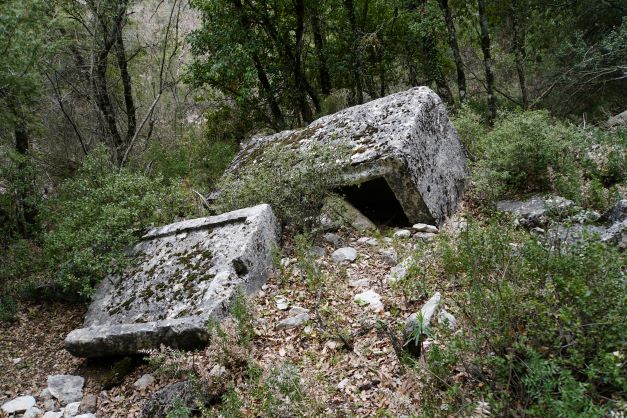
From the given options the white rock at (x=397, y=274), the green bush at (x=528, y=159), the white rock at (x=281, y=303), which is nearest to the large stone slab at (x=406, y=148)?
the green bush at (x=528, y=159)

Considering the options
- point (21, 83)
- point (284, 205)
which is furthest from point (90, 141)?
point (284, 205)

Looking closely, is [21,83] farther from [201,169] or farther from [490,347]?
[490,347]

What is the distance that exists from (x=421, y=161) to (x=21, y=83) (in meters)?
5.42

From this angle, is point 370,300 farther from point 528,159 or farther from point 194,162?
point 194,162

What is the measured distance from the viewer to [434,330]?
3.01 m

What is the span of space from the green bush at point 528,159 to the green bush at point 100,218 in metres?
4.23

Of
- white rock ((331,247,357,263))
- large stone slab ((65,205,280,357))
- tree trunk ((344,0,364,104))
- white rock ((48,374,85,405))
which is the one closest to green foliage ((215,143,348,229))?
large stone slab ((65,205,280,357))

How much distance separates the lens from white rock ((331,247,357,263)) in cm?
503

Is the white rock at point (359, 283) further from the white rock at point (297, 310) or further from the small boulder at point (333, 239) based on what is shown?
the small boulder at point (333, 239)

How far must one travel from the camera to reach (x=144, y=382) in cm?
410

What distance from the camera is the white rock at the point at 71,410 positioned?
396 cm

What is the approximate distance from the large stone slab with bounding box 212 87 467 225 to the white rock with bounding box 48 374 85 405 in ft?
11.9

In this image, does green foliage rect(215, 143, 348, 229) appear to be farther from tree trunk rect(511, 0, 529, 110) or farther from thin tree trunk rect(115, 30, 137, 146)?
tree trunk rect(511, 0, 529, 110)

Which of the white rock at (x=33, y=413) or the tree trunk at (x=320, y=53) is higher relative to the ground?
the tree trunk at (x=320, y=53)
